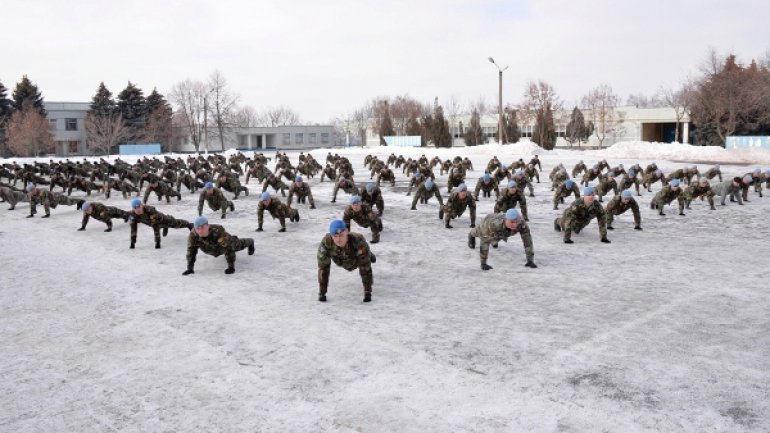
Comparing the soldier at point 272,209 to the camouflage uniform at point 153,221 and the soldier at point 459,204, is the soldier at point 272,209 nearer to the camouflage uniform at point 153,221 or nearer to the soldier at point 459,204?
the camouflage uniform at point 153,221

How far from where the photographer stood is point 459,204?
15.8 meters

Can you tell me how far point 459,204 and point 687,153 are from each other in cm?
3606

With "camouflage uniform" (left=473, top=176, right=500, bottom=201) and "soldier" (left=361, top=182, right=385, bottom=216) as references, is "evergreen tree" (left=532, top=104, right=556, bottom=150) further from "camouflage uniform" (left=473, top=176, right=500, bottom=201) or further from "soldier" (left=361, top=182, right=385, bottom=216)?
"soldier" (left=361, top=182, right=385, bottom=216)

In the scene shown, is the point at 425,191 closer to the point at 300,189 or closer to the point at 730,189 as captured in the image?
the point at 300,189

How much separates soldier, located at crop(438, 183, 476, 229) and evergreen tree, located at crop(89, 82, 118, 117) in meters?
79.2

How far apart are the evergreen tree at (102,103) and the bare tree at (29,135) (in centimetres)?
1098

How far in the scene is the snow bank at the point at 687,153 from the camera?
134 feet

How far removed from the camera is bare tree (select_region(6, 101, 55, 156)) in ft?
221

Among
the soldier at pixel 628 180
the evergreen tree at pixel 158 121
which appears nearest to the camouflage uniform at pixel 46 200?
the soldier at pixel 628 180

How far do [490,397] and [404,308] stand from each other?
3.26m

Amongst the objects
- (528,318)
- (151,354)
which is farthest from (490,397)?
(151,354)

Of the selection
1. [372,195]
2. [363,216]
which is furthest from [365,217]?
[372,195]

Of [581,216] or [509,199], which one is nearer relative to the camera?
[581,216]

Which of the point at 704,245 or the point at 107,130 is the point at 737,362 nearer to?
the point at 704,245
